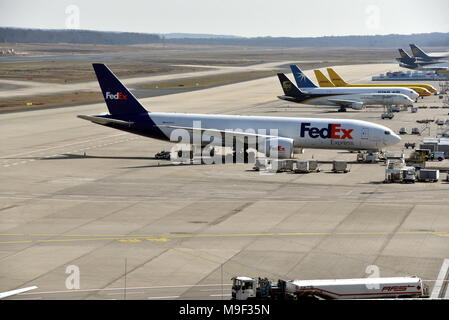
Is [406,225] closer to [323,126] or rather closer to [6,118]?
[323,126]

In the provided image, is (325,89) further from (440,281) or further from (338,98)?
(440,281)

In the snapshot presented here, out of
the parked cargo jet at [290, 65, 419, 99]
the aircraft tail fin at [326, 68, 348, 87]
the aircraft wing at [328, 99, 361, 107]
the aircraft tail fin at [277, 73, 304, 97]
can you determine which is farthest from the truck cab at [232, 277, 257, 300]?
the aircraft tail fin at [326, 68, 348, 87]

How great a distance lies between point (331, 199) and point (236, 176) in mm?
15120

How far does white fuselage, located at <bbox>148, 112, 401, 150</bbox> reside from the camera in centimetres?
8431

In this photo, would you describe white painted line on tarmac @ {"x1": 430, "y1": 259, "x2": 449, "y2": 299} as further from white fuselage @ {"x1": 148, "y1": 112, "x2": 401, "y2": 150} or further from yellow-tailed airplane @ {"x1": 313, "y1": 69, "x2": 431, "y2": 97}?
yellow-tailed airplane @ {"x1": 313, "y1": 69, "x2": 431, "y2": 97}

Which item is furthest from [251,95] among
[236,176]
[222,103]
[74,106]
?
[236,176]

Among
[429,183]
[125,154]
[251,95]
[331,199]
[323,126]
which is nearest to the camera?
[331,199]

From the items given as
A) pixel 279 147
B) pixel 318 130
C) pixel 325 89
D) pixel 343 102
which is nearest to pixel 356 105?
pixel 343 102

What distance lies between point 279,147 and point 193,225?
31640 millimetres

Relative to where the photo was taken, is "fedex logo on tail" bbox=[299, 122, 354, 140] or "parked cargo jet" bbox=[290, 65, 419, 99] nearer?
"fedex logo on tail" bbox=[299, 122, 354, 140]

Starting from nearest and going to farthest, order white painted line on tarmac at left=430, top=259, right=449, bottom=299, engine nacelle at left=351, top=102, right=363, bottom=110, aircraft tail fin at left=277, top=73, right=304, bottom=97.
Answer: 1. white painted line on tarmac at left=430, top=259, right=449, bottom=299
2. aircraft tail fin at left=277, top=73, right=304, bottom=97
3. engine nacelle at left=351, top=102, right=363, bottom=110

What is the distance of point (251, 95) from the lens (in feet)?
607

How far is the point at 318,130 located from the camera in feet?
277

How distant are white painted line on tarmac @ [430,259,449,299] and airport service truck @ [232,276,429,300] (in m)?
2.44
